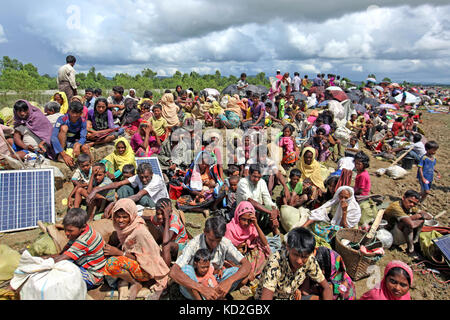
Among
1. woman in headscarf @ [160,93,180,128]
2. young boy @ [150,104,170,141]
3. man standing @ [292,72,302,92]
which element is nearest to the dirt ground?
young boy @ [150,104,170,141]

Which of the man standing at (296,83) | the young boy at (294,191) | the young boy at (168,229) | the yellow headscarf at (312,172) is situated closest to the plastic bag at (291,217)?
the young boy at (294,191)

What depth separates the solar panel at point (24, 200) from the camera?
4.18m

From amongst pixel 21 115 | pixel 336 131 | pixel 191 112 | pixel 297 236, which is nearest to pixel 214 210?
pixel 297 236

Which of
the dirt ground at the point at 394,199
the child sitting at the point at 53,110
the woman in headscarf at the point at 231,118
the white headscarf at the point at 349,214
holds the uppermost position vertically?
the child sitting at the point at 53,110

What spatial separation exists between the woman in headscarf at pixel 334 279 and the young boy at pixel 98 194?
12.2ft

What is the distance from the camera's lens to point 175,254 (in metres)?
3.77

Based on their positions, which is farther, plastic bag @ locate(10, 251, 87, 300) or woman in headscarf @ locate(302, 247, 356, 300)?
woman in headscarf @ locate(302, 247, 356, 300)

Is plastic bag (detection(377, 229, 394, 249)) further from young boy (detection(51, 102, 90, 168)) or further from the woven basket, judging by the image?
young boy (detection(51, 102, 90, 168))

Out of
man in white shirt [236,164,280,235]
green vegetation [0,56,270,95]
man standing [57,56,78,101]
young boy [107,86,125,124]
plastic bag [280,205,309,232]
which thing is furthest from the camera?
green vegetation [0,56,270,95]

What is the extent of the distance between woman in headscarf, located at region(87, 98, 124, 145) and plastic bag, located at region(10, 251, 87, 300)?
163 inches

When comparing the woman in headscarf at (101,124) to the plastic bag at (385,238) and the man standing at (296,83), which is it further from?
the man standing at (296,83)

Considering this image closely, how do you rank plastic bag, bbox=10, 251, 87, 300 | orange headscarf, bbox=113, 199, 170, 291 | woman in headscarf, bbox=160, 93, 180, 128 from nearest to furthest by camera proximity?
1. plastic bag, bbox=10, 251, 87, 300
2. orange headscarf, bbox=113, 199, 170, 291
3. woman in headscarf, bbox=160, 93, 180, 128

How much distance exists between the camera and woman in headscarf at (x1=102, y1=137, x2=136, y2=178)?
521 centimetres
